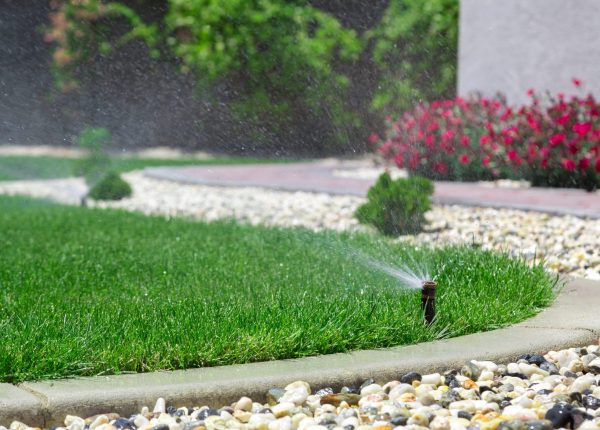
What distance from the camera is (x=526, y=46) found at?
36.2 feet

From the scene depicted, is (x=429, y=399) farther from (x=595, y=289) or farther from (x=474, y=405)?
(x=595, y=289)

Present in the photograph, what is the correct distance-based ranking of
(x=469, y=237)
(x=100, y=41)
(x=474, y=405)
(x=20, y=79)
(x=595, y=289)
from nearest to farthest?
(x=474, y=405), (x=595, y=289), (x=469, y=237), (x=100, y=41), (x=20, y=79)

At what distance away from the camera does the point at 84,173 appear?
1041 cm

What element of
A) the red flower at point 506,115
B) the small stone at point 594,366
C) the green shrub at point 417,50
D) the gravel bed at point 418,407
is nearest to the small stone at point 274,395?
the gravel bed at point 418,407

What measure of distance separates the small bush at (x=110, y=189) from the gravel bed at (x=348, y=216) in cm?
12

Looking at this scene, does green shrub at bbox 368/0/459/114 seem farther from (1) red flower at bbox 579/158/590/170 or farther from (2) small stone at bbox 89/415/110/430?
(2) small stone at bbox 89/415/110/430

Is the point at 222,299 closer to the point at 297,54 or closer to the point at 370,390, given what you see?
the point at 370,390

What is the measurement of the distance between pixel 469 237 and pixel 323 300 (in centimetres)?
288

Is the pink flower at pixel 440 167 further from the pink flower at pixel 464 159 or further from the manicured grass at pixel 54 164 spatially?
the manicured grass at pixel 54 164

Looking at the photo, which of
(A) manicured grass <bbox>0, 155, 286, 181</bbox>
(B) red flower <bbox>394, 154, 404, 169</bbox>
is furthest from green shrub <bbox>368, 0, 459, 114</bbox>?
(B) red flower <bbox>394, 154, 404, 169</bbox>

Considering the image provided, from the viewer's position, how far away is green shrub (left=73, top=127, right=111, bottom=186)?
10211mm

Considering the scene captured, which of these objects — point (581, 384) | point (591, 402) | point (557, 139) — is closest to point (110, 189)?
point (557, 139)

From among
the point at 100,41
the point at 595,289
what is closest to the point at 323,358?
the point at 595,289

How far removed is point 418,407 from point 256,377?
1.49 feet
